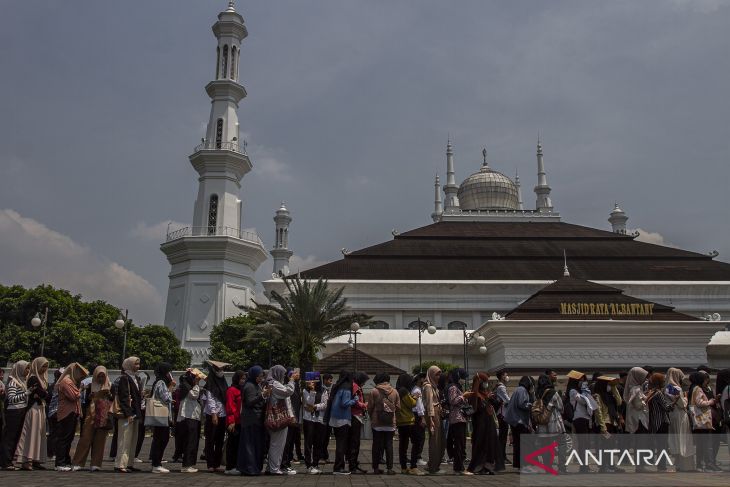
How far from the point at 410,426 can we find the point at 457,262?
3782cm

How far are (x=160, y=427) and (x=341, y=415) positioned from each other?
9.88 feet

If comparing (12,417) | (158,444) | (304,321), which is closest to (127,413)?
(158,444)

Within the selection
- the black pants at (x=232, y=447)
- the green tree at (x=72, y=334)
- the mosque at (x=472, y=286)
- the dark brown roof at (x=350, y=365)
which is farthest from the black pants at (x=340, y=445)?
the green tree at (x=72, y=334)

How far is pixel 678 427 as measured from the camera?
12.6 meters

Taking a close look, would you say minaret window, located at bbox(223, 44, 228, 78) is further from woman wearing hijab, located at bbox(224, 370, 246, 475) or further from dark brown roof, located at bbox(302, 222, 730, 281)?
woman wearing hijab, located at bbox(224, 370, 246, 475)

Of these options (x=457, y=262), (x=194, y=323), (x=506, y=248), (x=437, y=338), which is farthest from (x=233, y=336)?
(x=506, y=248)

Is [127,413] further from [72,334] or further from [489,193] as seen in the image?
[489,193]

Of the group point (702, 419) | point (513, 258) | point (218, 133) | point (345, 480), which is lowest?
point (345, 480)

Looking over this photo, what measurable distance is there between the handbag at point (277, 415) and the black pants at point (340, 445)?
95 cm

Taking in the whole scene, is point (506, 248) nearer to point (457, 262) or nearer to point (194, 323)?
point (457, 262)

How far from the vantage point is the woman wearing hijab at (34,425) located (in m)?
11.6

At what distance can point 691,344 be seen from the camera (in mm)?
36344

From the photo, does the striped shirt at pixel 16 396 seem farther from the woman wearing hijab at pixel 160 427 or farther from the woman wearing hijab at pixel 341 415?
the woman wearing hijab at pixel 341 415

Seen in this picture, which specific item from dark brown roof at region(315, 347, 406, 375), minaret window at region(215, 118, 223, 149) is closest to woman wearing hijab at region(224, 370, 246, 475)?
dark brown roof at region(315, 347, 406, 375)
